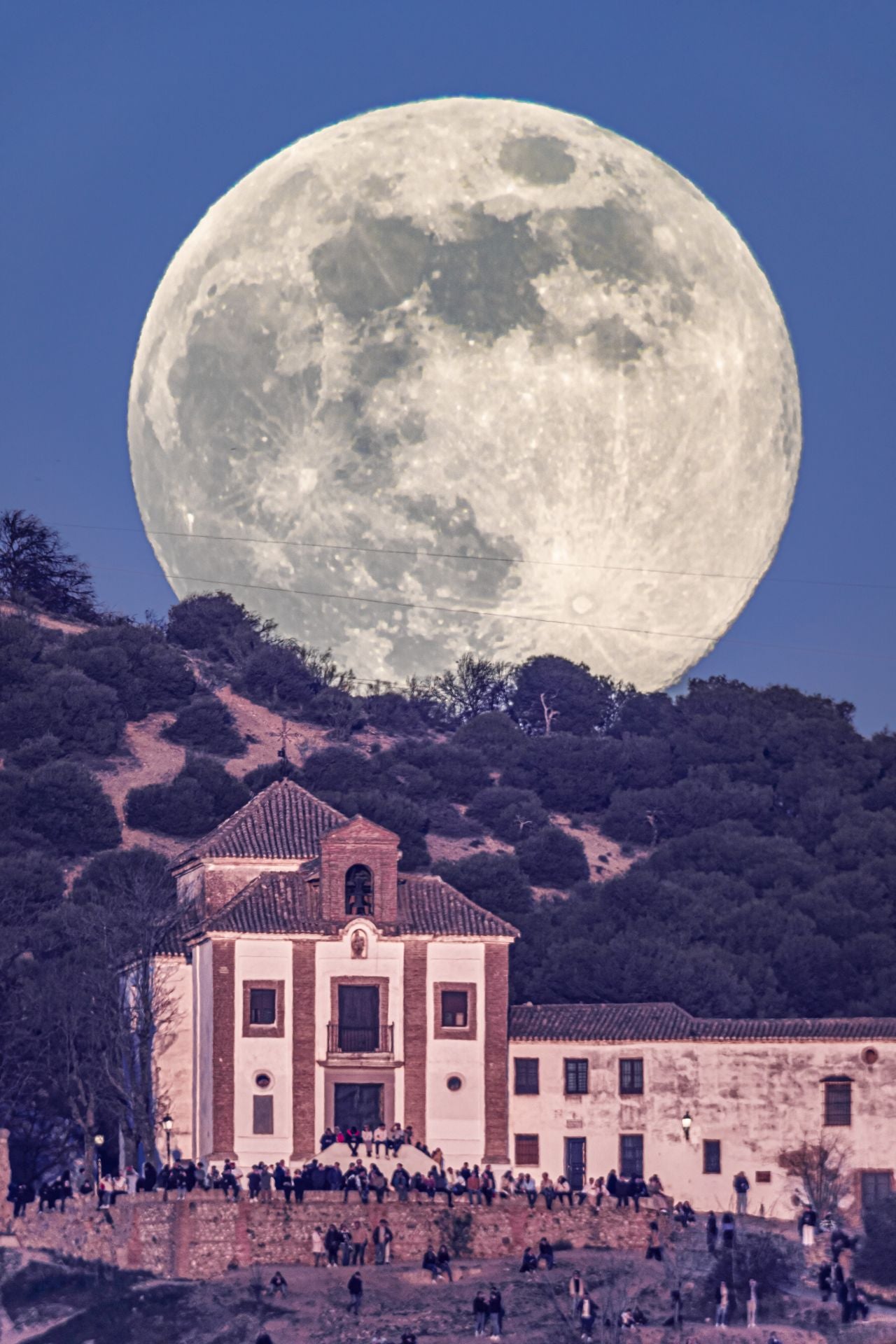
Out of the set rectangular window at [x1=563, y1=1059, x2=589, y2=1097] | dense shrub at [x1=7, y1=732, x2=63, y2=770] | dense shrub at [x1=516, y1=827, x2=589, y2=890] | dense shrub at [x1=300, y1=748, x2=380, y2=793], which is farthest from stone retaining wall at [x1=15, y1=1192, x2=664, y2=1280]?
dense shrub at [x1=7, y1=732, x2=63, y2=770]

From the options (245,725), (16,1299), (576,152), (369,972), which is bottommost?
(16,1299)

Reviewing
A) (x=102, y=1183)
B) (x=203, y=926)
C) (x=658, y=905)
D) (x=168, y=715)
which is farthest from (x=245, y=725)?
(x=102, y=1183)

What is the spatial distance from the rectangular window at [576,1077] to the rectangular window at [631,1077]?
96cm

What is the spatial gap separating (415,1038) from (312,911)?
4444 millimetres

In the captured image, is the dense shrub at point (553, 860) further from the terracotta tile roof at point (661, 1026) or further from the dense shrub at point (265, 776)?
the terracotta tile roof at point (661, 1026)

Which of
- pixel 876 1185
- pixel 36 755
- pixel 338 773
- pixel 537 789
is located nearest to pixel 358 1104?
pixel 876 1185

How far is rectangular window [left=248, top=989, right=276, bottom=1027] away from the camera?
72125 millimetres

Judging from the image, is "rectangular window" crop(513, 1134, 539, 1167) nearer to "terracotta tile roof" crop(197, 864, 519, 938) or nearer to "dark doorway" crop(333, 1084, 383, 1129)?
"dark doorway" crop(333, 1084, 383, 1129)

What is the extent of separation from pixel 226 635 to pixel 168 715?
11623 millimetres

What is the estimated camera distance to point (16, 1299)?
6234 centimetres

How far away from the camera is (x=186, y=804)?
110 meters

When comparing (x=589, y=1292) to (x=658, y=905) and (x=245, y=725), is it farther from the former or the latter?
(x=245, y=725)

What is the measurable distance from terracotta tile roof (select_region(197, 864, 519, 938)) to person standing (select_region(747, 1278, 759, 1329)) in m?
15.6

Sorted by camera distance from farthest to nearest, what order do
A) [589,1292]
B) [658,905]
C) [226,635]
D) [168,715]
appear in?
1. [226,635]
2. [168,715]
3. [658,905]
4. [589,1292]
